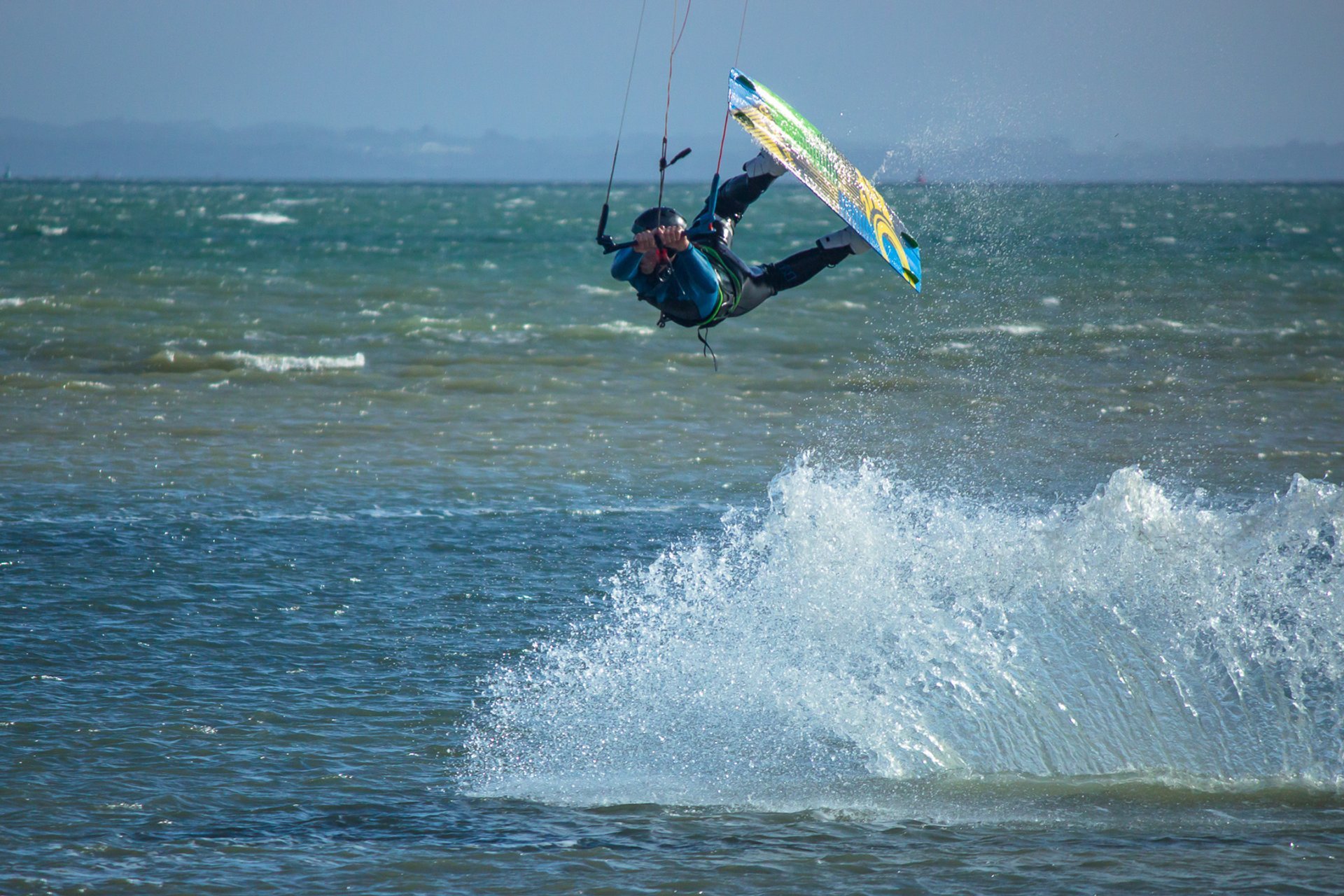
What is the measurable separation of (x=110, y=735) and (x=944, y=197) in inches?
2225

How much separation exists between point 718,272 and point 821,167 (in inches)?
39.5

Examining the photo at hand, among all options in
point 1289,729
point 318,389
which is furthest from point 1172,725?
point 318,389

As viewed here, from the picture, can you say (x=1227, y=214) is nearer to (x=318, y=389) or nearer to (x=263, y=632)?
(x=318, y=389)

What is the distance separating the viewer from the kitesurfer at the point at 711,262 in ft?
26.2

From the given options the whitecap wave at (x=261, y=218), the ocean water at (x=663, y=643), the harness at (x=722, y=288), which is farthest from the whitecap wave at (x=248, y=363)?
the whitecap wave at (x=261, y=218)

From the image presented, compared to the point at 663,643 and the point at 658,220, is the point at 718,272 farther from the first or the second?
the point at 663,643

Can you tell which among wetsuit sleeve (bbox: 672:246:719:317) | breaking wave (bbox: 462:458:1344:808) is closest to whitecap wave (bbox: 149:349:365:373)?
breaking wave (bbox: 462:458:1344:808)

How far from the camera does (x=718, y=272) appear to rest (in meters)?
8.42

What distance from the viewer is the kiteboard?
26.5 feet

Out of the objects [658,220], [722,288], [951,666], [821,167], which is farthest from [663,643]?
[821,167]

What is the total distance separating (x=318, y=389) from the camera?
2000cm

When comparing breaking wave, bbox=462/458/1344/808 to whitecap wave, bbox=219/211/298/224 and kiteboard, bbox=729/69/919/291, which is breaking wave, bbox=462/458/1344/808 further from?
whitecap wave, bbox=219/211/298/224

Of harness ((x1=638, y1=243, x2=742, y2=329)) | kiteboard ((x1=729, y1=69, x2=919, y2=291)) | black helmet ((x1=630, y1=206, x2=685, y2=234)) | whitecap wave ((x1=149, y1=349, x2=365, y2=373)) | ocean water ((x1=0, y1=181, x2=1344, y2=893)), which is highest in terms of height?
kiteboard ((x1=729, y1=69, x2=919, y2=291))

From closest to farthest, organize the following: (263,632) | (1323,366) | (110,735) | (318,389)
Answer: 1. (110,735)
2. (263,632)
3. (318,389)
4. (1323,366)
